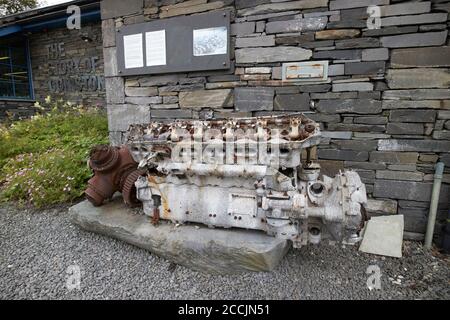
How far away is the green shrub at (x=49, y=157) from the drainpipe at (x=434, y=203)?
3.73 meters

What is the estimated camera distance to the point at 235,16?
2789 mm

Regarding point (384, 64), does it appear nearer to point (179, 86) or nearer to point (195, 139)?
point (195, 139)

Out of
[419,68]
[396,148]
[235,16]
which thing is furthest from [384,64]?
[235,16]

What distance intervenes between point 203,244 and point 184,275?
0.29 m

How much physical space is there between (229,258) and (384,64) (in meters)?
2.23

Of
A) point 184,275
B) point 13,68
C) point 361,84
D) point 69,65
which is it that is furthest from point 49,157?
point 13,68

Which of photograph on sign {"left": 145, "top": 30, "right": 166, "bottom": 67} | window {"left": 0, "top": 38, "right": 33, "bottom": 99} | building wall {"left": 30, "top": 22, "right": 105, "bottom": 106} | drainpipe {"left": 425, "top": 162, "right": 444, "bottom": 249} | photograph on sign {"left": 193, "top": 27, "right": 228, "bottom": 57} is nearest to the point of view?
drainpipe {"left": 425, "top": 162, "right": 444, "bottom": 249}

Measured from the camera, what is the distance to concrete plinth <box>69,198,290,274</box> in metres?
1.84

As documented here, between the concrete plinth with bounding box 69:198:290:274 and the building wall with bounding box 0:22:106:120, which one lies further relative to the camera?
the building wall with bounding box 0:22:106:120

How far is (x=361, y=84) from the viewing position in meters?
2.48

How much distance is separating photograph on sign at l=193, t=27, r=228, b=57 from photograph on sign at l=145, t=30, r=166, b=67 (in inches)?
17.1
